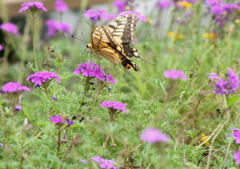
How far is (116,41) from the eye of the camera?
2.52m

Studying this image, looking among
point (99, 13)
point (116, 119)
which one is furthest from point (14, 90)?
point (99, 13)

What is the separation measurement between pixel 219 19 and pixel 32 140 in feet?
8.59

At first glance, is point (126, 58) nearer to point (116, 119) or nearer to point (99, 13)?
point (99, 13)

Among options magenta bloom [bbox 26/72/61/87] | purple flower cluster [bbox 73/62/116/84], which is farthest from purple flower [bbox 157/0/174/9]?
magenta bloom [bbox 26/72/61/87]

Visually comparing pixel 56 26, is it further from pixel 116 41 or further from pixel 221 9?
pixel 116 41

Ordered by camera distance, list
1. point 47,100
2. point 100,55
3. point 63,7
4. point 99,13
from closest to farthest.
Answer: point 47,100 < point 100,55 < point 99,13 < point 63,7

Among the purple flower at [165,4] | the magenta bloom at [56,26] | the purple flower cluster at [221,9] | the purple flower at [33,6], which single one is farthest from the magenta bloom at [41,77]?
the purple flower at [165,4]

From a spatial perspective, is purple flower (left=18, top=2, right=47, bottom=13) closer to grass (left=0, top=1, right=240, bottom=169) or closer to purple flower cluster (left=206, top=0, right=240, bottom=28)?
grass (left=0, top=1, right=240, bottom=169)

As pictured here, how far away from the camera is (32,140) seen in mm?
1614

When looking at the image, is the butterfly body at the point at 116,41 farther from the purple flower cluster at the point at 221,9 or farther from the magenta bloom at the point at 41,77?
the purple flower cluster at the point at 221,9

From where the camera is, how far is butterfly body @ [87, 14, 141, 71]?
239 centimetres

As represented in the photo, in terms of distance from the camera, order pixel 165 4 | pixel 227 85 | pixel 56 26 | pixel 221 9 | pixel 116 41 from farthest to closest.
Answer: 1. pixel 165 4
2. pixel 56 26
3. pixel 221 9
4. pixel 116 41
5. pixel 227 85

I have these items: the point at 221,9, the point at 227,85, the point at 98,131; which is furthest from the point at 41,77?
the point at 221,9

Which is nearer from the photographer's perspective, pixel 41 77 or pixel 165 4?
pixel 41 77
